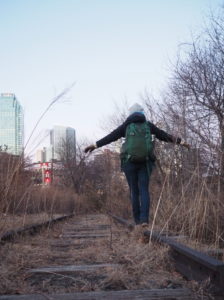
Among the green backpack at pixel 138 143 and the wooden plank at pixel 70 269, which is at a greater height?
the green backpack at pixel 138 143

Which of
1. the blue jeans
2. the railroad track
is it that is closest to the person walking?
the blue jeans

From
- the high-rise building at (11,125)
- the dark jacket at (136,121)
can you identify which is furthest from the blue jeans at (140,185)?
the high-rise building at (11,125)

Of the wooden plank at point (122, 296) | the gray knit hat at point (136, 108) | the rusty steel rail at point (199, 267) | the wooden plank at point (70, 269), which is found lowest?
the wooden plank at point (122, 296)

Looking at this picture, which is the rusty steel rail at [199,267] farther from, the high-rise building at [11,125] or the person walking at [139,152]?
the high-rise building at [11,125]

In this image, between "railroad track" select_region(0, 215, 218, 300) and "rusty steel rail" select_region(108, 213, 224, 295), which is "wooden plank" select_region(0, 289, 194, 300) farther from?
"rusty steel rail" select_region(108, 213, 224, 295)

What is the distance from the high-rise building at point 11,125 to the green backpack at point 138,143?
1277 mm

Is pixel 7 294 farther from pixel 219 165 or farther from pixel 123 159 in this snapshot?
pixel 123 159

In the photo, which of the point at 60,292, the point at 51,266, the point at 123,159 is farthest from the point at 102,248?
the point at 60,292

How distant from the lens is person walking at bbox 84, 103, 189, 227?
15.4ft

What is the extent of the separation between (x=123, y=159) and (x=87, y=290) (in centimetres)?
286

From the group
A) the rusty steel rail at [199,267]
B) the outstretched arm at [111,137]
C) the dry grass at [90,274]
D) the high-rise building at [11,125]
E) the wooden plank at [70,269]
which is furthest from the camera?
the outstretched arm at [111,137]

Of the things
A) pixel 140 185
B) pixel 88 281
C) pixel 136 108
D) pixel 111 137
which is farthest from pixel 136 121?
pixel 88 281

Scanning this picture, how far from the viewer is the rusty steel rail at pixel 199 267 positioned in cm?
194

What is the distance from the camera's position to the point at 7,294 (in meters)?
2.05
